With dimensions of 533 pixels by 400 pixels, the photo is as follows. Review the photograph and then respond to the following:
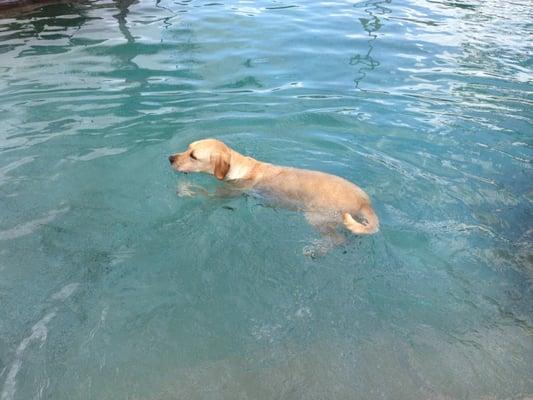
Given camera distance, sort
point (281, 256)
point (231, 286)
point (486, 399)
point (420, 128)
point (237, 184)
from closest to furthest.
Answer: point (486, 399) < point (231, 286) < point (281, 256) < point (237, 184) < point (420, 128)

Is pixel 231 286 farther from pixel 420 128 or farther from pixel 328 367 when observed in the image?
pixel 420 128

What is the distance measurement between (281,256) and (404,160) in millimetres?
2662

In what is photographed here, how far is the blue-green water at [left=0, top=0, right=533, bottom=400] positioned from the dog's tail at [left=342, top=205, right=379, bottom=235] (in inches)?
10.8

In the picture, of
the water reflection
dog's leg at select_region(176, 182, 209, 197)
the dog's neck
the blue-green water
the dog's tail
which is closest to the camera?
the blue-green water

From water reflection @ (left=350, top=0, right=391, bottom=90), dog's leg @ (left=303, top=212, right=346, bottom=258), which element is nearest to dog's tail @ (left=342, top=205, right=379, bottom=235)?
dog's leg @ (left=303, top=212, right=346, bottom=258)

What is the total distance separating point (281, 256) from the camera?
428cm

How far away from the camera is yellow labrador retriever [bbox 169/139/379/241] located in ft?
14.5

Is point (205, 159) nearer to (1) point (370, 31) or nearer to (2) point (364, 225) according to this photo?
(2) point (364, 225)

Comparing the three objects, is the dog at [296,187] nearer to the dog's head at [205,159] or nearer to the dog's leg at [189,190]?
the dog's head at [205,159]

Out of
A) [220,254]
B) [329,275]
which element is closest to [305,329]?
[329,275]

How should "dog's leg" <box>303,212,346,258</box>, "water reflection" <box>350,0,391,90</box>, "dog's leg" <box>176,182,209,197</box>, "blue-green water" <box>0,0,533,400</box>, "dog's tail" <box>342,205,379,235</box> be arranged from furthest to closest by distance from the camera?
"water reflection" <box>350,0,391,90</box>
"dog's leg" <box>176,182,209,197</box>
"dog's leg" <box>303,212,346,258</box>
"dog's tail" <box>342,205,379,235</box>
"blue-green water" <box>0,0,533,400</box>

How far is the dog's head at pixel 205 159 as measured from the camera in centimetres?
536

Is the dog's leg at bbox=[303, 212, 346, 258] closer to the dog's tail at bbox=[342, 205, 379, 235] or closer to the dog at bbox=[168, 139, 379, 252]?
the dog at bbox=[168, 139, 379, 252]

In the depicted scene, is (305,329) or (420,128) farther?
(420,128)
